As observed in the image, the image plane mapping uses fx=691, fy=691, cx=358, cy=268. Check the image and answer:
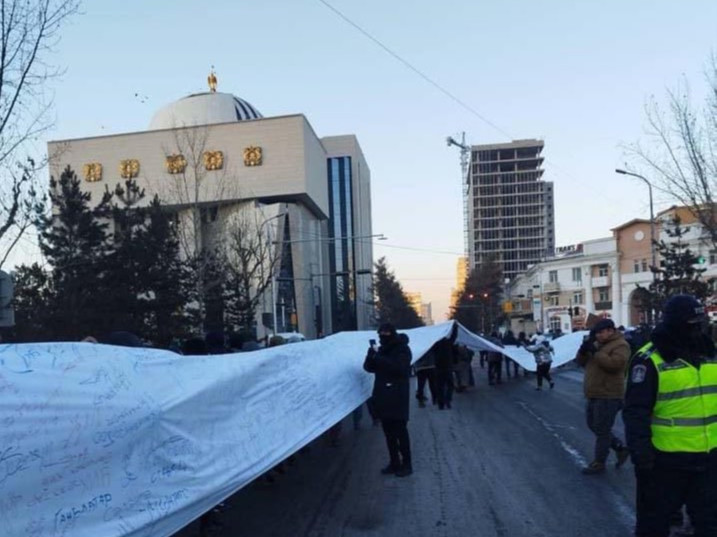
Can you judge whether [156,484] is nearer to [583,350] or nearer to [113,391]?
[113,391]

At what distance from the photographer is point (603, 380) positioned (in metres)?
8.03

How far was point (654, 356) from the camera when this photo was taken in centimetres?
446

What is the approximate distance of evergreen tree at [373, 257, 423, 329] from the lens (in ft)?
358

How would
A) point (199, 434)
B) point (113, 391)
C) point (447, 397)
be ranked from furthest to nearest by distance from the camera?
point (447, 397)
point (199, 434)
point (113, 391)

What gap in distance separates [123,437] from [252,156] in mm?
72383

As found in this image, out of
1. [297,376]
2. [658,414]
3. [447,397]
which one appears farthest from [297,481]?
[447,397]

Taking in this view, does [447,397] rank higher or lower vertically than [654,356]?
lower

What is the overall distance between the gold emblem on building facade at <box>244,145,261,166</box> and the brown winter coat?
227ft

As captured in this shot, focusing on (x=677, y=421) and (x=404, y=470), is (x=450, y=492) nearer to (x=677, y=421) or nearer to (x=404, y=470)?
(x=404, y=470)

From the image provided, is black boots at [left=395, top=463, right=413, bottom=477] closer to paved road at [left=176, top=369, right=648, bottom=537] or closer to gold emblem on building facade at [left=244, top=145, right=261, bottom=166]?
paved road at [left=176, top=369, right=648, bottom=537]

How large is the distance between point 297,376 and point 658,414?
14.6 ft

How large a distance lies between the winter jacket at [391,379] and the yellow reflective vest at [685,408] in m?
4.11

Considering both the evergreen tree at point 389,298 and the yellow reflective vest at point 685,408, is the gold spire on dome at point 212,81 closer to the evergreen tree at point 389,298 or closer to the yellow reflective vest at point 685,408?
the evergreen tree at point 389,298

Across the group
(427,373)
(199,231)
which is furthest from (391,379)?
(199,231)
